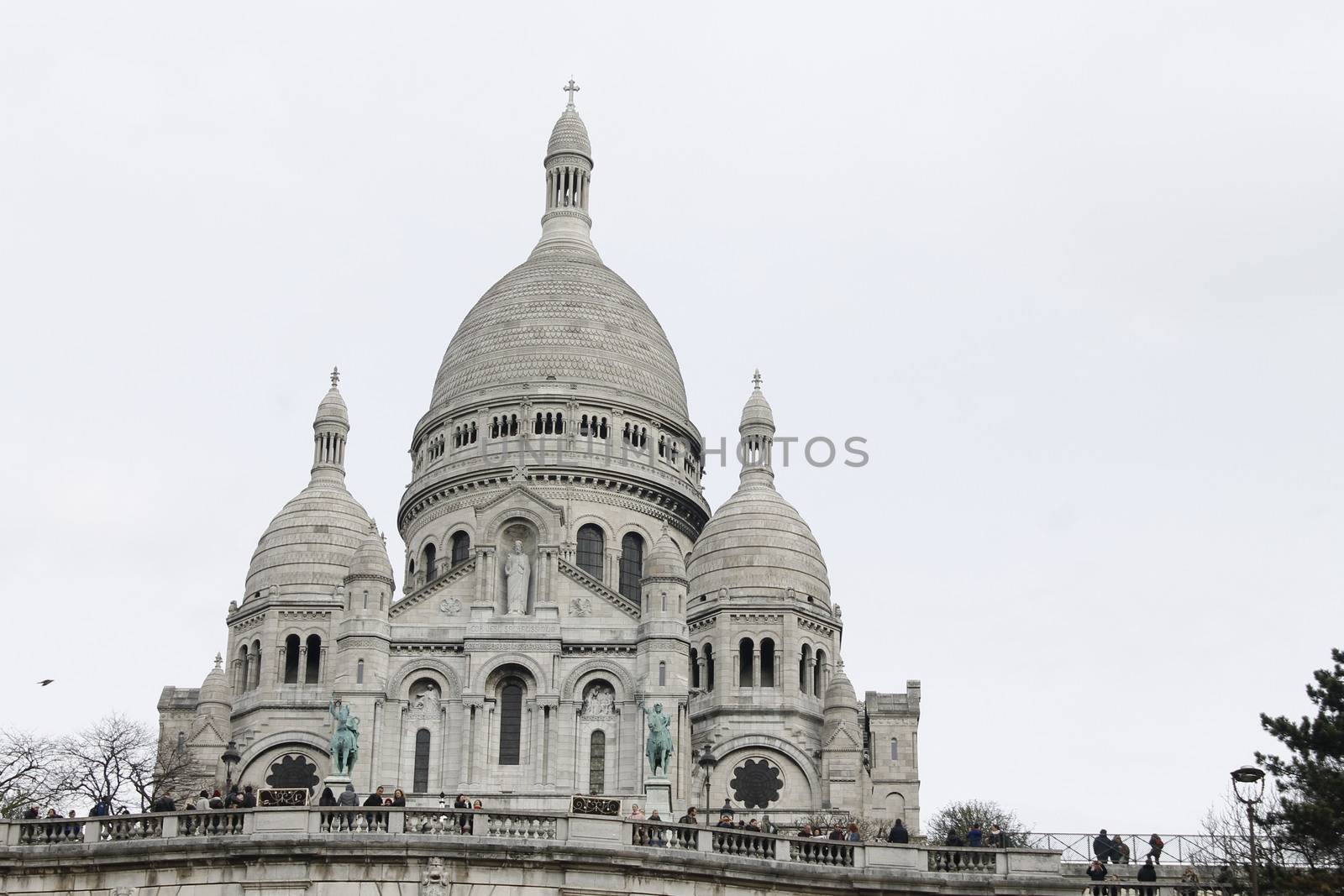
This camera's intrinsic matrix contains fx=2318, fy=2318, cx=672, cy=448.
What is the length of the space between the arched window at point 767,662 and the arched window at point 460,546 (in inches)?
472

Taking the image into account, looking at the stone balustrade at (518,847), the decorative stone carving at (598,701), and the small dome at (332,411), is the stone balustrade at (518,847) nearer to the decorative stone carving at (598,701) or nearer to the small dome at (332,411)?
the decorative stone carving at (598,701)

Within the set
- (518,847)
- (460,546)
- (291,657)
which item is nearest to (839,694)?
(460,546)

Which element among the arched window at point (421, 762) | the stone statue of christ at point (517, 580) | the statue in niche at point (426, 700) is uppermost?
the stone statue of christ at point (517, 580)

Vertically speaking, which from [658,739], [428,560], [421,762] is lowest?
[658,739]

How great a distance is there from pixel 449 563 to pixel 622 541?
22.4 feet

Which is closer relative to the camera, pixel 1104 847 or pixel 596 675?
pixel 1104 847

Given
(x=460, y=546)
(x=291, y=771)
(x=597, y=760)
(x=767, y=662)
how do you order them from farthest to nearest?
1. (x=460, y=546)
2. (x=767, y=662)
3. (x=291, y=771)
4. (x=597, y=760)

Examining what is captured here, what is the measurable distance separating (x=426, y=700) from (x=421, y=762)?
86.8 inches

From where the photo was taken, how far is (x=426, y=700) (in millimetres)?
77438

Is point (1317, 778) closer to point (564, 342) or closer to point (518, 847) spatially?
point (518, 847)

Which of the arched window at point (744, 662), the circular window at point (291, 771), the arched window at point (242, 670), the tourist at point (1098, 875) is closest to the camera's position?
the tourist at point (1098, 875)

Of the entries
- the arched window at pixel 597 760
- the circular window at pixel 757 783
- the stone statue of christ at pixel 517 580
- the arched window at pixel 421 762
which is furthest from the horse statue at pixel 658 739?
the circular window at pixel 757 783

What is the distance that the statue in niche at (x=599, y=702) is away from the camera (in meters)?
77.2

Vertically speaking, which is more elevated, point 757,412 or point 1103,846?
point 757,412
